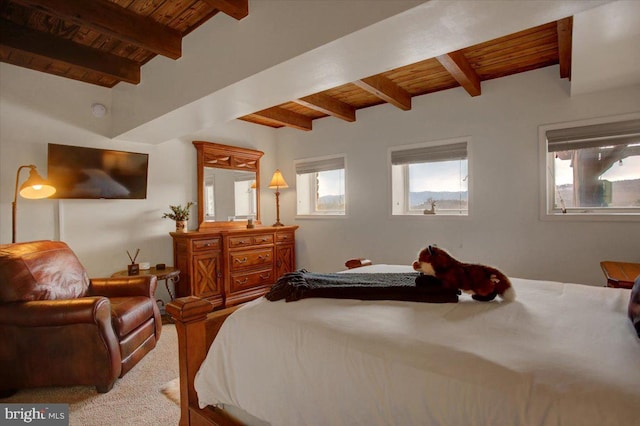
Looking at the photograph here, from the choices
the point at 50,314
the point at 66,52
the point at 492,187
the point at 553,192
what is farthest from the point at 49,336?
the point at 553,192

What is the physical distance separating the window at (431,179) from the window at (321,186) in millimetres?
810

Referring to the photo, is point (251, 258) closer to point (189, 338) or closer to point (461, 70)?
point (189, 338)

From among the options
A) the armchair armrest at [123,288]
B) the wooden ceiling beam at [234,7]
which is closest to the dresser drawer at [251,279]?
the armchair armrest at [123,288]

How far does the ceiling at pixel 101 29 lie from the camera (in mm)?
1952

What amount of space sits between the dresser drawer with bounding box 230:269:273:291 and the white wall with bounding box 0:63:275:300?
2.62 feet

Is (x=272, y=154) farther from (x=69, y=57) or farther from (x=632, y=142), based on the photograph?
(x=632, y=142)

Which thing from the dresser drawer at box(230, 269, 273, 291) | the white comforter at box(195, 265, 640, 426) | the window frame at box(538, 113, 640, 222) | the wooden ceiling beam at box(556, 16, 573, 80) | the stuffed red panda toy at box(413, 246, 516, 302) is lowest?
the dresser drawer at box(230, 269, 273, 291)

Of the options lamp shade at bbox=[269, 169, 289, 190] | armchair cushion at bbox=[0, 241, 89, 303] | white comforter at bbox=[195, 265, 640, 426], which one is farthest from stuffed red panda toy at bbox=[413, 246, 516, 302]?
lamp shade at bbox=[269, 169, 289, 190]

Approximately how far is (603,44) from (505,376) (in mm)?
2116

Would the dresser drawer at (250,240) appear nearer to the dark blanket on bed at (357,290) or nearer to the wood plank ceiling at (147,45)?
the wood plank ceiling at (147,45)

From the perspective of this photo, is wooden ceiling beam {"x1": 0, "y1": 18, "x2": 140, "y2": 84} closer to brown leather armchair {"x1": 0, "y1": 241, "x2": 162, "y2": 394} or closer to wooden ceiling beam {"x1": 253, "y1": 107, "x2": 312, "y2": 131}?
wooden ceiling beam {"x1": 253, "y1": 107, "x2": 312, "y2": 131}

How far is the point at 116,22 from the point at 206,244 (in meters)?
2.32

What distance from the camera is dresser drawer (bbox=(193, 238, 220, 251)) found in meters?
3.68

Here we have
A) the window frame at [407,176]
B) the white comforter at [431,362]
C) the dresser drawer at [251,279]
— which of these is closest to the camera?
the white comforter at [431,362]
